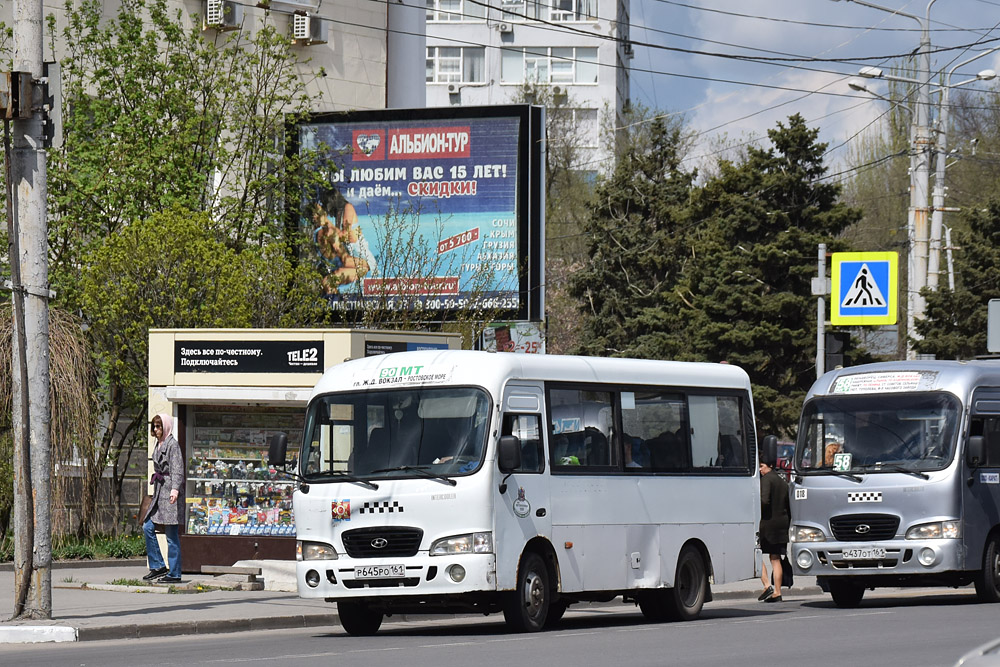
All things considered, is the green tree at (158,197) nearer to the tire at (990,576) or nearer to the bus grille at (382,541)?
the bus grille at (382,541)

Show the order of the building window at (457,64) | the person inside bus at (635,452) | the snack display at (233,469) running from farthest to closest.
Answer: the building window at (457,64) < the snack display at (233,469) < the person inside bus at (635,452)

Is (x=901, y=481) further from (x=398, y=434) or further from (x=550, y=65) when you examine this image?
(x=550, y=65)

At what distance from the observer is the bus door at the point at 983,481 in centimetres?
1911

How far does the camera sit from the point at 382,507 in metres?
15.2

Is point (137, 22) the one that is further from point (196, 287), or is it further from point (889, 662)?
point (889, 662)

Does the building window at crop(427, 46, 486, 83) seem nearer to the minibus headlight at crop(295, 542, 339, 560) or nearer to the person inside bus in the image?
the person inside bus

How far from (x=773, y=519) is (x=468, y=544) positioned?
23.9ft

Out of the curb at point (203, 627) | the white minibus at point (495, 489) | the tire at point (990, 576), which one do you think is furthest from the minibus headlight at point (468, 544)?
the tire at point (990, 576)

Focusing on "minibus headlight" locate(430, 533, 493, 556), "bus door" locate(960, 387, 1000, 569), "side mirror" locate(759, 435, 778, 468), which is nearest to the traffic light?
"bus door" locate(960, 387, 1000, 569)

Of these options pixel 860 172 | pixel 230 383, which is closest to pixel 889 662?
pixel 230 383

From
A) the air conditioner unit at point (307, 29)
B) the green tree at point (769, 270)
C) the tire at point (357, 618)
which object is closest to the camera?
the tire at point (357, 618)

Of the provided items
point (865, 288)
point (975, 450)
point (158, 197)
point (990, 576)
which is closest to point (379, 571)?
point (975, 450)

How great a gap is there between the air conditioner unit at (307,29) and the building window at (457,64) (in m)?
48.7

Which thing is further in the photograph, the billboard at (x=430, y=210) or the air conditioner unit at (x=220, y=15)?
the air conditioner unit at (x=220, y=15)
